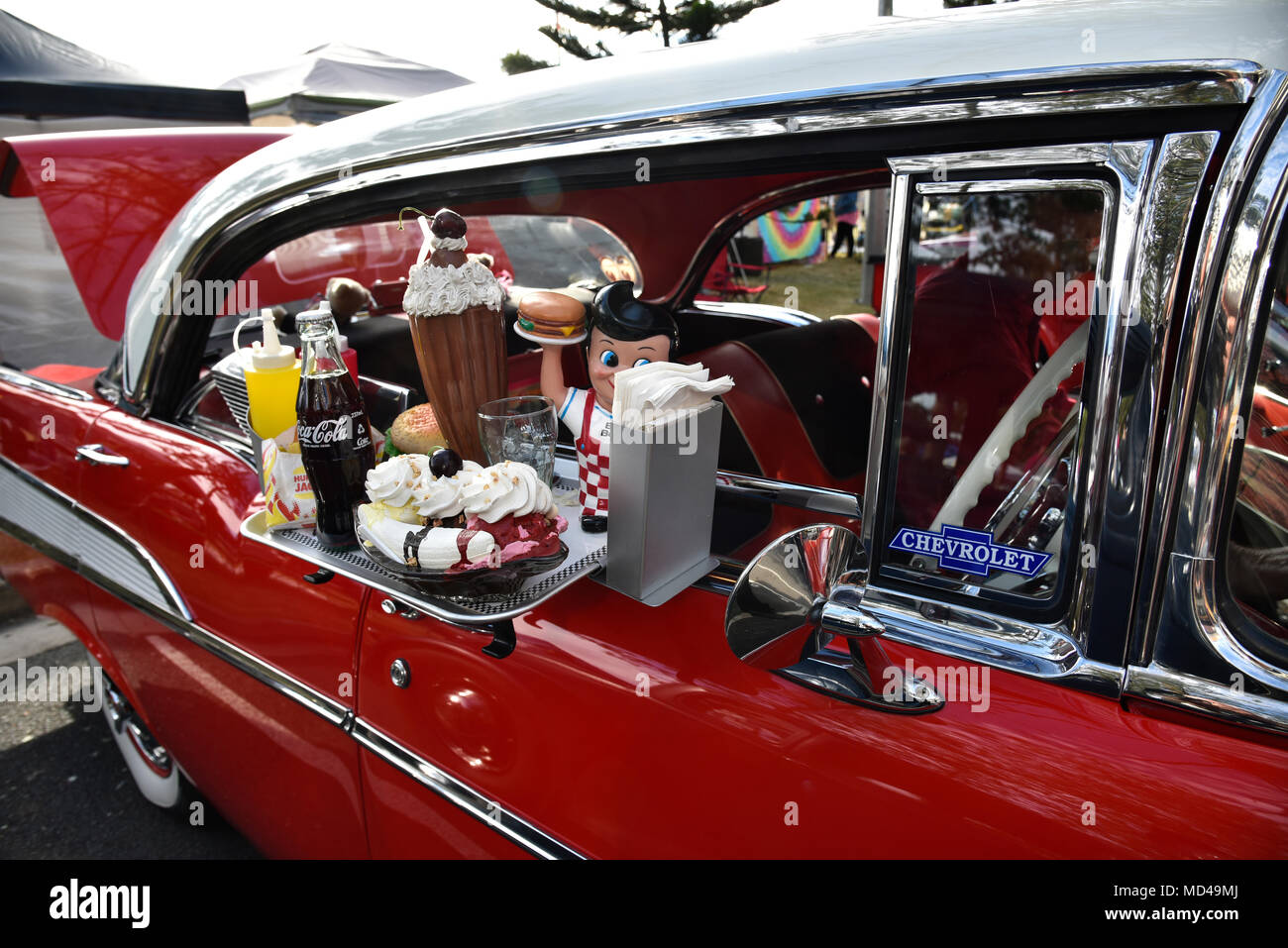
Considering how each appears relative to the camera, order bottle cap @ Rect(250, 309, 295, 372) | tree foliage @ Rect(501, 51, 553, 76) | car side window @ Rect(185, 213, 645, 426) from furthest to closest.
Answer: tree foliage @ Rect(501, 51, 553, 76)
car side window @ Rect(185, 213, 645, 426)
bottle cap @ Rect(250, 309, 295, 372)

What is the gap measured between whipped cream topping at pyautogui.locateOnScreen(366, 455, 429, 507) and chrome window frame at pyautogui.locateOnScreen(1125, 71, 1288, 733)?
3.11ft

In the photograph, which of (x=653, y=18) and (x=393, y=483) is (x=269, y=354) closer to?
(x=393, y=483)

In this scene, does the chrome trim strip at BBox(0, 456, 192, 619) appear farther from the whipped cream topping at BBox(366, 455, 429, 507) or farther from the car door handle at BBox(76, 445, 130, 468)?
the whipped cream topping at BBox(366, 455, 429, 507)

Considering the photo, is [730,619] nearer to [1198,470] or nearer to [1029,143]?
[1198,470]

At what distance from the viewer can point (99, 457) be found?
197 cm

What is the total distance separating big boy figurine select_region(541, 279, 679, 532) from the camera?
4.05 feet

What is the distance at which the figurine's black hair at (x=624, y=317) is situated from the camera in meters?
1.23

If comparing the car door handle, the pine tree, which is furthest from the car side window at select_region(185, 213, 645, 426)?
the pine tree

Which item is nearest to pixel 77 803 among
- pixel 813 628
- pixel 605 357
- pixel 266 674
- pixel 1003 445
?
pixel 266 674

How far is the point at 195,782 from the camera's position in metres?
2.04

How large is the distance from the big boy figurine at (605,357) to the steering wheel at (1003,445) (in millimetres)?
490
